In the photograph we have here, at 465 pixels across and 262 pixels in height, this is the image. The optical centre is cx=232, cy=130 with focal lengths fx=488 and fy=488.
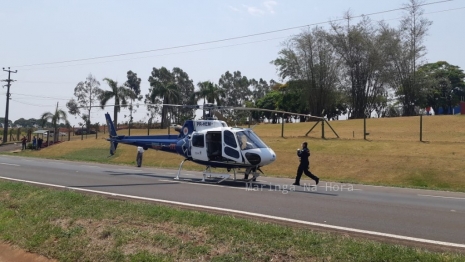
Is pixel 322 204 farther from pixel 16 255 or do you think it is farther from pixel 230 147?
pixel 16 255

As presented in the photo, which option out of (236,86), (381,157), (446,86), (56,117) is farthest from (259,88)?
(381,157)

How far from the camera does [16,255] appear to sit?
9.84 m

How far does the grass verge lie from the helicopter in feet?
20.9

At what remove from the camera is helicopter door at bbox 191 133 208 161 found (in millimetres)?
18641

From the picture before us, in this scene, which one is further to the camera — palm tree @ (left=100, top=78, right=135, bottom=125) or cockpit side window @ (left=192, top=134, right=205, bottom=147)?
palm tree @ (left=100, top=78, right=135, bottom=125)

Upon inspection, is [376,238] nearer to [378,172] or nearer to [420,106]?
[378,172]

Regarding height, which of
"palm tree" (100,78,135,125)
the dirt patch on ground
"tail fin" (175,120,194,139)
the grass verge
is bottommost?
the dirt patch on ground

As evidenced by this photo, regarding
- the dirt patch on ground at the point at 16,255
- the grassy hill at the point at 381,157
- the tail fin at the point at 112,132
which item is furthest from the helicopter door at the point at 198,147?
the dirt patch on ground at the point at 16,255

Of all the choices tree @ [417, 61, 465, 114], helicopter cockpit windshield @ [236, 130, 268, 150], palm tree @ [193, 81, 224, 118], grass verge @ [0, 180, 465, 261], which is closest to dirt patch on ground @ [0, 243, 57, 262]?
grass verge @ [0, 180, 465, 261]

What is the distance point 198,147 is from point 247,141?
2.20m

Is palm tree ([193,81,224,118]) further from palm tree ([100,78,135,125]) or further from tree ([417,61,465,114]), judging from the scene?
tree ([417,61,465,114])

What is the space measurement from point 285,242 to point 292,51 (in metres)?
63.2

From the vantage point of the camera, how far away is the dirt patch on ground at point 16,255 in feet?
30.8

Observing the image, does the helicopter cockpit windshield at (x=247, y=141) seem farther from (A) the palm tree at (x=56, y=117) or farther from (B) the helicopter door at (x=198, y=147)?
(A) the palm tree at (x=56, y=117)
